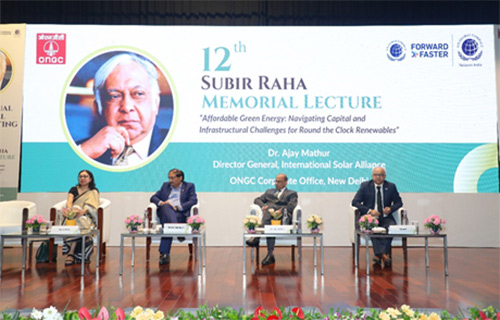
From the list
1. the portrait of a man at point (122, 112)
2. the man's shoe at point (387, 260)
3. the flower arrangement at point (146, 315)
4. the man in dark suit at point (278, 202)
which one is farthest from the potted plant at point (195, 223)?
the flower arrangement at point (146, 315)

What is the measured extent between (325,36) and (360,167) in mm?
1946

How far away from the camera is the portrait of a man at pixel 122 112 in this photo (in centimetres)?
738

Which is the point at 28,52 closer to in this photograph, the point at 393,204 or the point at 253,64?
the point at 253,64

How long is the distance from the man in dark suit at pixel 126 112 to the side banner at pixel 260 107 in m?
0.01

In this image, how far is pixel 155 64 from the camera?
7516 millimetres

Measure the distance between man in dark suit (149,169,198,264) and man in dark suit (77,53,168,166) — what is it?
1229 mm

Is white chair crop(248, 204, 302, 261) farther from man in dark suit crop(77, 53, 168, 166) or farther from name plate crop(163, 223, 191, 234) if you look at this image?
man in dark suit crop(77, 53, 168, 166)

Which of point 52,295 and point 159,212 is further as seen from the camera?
point 159,212

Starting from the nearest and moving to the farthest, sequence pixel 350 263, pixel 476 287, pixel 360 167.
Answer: pixel 476 287 → pixel 350 263 → pixel 360 167

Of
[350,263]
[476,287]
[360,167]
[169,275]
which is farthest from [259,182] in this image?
[476,287]

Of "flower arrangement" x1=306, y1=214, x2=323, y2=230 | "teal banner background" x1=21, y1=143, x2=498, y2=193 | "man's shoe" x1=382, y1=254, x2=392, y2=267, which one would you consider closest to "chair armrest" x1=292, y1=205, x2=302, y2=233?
"flower arrangement" x1=306, y1=214, x2=323, y2=230

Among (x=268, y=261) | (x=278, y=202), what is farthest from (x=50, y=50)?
(x=268, y=261)

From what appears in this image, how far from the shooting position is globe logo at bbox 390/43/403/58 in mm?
7527

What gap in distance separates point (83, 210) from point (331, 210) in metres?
3.44
